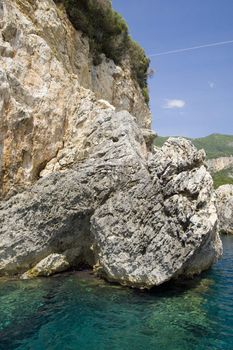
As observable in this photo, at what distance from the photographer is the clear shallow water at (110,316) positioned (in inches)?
460

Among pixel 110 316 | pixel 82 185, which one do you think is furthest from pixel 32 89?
pixel 110 316

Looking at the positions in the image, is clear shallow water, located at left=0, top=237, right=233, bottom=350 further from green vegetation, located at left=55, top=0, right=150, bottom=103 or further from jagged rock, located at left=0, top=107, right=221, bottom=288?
green vegetation, located at left=55, top=0, right=150, bottom=103

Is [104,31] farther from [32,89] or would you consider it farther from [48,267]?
[48,267]

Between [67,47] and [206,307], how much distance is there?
2185cm

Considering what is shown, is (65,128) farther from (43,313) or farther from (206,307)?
(206,307)

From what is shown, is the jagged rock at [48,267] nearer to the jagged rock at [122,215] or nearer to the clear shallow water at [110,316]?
the jagged rock at [122,215]

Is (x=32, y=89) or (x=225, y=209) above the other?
(x=32, y=89)

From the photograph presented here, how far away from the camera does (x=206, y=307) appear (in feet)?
50.0

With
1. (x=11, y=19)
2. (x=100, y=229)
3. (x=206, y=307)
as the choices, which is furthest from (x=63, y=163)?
(x=206, y=307)

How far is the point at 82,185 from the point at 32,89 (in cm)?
719

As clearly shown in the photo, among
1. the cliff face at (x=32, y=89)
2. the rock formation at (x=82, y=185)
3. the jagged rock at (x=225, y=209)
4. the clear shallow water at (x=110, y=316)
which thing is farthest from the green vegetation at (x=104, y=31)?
the jagged rock at (x=225, y=209)

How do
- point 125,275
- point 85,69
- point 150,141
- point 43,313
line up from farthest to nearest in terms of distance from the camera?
point 150,141 < point 85,69 < point 125,275 < point 43,313

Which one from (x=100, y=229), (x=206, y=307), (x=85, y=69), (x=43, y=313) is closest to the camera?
(x=43, y=313)

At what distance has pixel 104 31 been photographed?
109 ft
